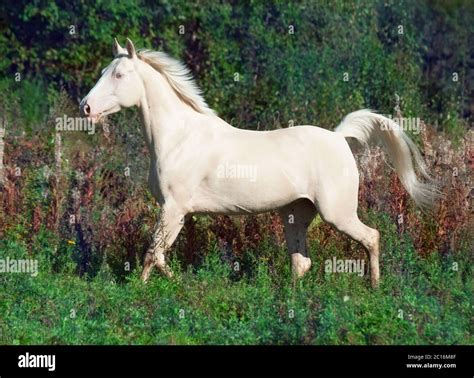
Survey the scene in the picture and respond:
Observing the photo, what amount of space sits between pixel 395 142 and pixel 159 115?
210 cm

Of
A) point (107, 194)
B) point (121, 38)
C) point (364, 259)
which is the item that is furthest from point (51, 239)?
point (121, 38)

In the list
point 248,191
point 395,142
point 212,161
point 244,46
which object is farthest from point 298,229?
point 244,46

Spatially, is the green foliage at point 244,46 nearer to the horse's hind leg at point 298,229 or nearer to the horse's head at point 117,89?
the horse's hind leg at point 298,229

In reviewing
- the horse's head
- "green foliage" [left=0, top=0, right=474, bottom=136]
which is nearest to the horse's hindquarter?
the horse's head

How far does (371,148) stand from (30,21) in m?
9.40

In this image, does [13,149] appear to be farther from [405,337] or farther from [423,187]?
[405,337]

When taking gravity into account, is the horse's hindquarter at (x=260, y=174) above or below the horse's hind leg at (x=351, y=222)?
above

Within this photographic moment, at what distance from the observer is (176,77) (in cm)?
972

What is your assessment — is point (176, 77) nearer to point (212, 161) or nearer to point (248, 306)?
point (212, 161)

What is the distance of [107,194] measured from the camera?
1142 cm

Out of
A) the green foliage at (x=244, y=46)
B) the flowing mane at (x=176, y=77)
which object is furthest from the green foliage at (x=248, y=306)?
the green foliage at (x=244, y=46)

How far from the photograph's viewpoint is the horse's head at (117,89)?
940 centimetres

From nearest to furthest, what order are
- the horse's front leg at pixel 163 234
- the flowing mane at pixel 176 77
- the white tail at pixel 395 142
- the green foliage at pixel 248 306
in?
the green foliage at pixel 248 306, the horse's front leg at pixel 163 234, the flowing mane at pixel 176 77, the white tail at pixel 395 142

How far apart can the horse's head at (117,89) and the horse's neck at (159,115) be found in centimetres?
10
